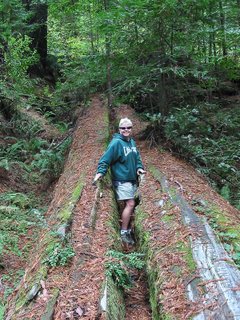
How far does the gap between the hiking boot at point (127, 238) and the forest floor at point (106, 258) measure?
7.6 inches

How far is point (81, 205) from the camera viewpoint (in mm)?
6367

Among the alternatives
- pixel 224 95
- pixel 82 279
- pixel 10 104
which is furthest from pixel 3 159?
pixel 224 95

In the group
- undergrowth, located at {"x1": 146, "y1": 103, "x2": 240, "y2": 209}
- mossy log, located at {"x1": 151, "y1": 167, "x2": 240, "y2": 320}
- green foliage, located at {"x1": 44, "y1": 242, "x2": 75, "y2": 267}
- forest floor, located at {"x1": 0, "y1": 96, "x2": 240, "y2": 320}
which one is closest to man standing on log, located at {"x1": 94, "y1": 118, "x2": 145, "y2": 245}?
forest floor, located at {"x1": 0, "y1": 96, "x2": 240, "y2": 320}

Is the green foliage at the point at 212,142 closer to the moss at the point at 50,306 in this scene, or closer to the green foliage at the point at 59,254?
the green foliage at the point at 59,254

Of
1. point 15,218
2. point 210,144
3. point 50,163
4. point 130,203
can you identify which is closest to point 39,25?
point 50,163

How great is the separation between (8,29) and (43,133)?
12.7 ft

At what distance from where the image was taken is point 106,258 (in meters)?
4.76

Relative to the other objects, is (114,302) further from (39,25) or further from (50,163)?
(39,25)

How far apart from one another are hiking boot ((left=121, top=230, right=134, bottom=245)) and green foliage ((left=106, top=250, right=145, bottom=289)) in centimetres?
118

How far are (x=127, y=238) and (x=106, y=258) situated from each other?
1746 mm

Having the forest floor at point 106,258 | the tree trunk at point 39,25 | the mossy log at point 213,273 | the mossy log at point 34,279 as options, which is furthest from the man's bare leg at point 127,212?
the tree trunk at point 39,25

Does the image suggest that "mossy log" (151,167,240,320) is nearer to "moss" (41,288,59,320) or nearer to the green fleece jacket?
"moss" (41,288,59,320)

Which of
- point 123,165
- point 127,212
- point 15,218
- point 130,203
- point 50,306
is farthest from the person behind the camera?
point 15,218

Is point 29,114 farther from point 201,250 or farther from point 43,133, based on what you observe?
point 201,250
